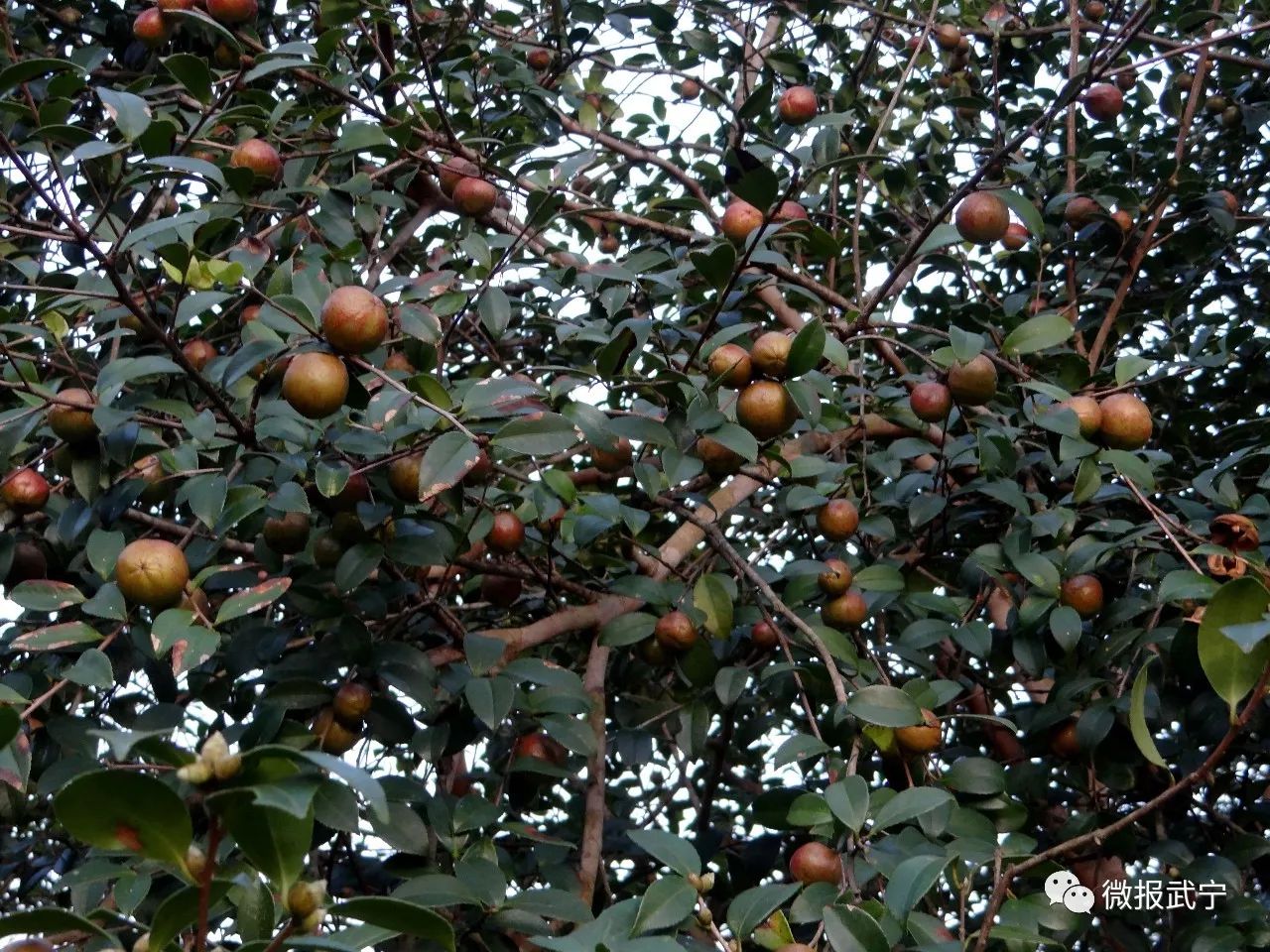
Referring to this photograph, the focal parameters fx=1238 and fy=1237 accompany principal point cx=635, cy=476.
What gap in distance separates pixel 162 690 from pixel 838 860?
2.87ft

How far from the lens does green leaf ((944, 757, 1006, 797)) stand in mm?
1475

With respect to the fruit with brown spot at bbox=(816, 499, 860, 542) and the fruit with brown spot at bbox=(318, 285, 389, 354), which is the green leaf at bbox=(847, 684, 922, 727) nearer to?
the fruit with brown spot at bbox=(816, 499, 860, 542)

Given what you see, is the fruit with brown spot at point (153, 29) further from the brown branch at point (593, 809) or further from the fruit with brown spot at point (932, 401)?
the fruit with brown spot at point (932, 401)

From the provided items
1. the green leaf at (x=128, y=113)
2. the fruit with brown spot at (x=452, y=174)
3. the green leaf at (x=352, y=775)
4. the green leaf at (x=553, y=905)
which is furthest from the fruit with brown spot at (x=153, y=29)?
the green leaf at (x=352, y=775)

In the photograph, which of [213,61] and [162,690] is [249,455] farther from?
[213,61]

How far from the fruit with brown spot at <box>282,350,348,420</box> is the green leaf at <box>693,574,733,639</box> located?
60 centimetres

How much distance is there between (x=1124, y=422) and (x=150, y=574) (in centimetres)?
123

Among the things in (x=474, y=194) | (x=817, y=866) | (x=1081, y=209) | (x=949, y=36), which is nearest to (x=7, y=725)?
(x=817, y=866)

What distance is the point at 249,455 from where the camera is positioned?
143cm

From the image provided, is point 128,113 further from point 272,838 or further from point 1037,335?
point 1037,335

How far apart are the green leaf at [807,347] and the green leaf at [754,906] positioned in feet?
1.90

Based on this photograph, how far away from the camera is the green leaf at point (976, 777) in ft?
4.84

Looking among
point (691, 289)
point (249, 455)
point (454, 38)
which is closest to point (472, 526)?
point (249, 455)

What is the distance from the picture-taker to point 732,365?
1.45 metres
